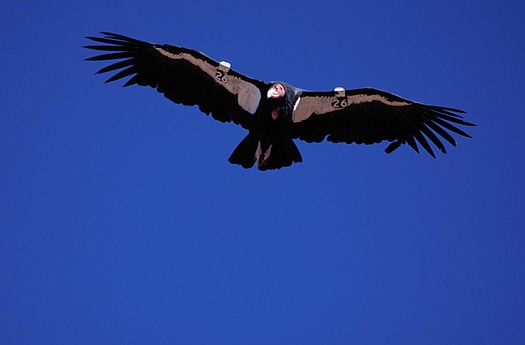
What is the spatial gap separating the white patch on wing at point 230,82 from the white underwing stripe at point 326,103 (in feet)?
2.19

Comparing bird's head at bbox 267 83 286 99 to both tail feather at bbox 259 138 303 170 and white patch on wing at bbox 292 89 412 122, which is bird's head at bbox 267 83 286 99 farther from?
tail feather at bbox 259 138 303 170

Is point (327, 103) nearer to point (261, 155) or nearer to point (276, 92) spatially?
point (276, 92)

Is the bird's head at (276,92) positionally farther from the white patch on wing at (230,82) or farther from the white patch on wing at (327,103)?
the white patch on wing at (327,103)

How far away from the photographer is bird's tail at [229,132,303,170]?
1202 centimetres

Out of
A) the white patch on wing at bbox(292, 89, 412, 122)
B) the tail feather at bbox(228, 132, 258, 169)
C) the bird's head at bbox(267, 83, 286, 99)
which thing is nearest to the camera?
the bird's head at bbox(267, 83, 286, 99)

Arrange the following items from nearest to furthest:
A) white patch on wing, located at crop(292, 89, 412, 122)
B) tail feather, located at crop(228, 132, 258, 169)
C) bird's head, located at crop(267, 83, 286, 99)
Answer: bird's head, located at crop(267, 83, 286, 99), tail feather, located at crop(228, 132, 258, 169), white patch on wing, located at crop(292, 89, 412, 122)

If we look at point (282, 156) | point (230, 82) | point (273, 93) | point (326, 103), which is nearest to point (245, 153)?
point (282, 156)

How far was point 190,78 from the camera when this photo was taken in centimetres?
1223

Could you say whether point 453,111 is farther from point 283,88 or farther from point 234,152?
point 234,152

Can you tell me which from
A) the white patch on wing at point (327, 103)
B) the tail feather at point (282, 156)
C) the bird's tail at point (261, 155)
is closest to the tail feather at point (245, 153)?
the bird's tail at point (261, 155)

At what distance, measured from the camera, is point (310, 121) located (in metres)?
12.5

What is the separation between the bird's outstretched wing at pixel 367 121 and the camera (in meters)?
12.4

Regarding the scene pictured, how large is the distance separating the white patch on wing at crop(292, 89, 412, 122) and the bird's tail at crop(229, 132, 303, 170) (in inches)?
24.9

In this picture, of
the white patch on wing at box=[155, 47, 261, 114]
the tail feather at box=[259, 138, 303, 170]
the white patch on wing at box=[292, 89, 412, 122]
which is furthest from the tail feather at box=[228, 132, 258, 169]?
the white patch on wing at box=[292, 89, 412, 122]
